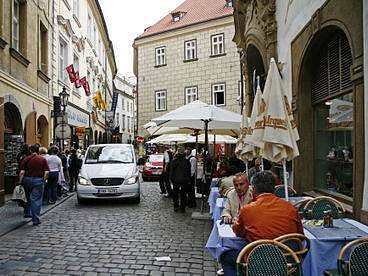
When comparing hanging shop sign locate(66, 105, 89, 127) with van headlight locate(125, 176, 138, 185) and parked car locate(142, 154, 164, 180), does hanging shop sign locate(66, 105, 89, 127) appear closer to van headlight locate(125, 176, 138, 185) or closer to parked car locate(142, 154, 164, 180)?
parked car locate(142, 154, 164, 180)

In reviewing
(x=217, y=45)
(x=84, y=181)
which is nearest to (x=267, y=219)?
(x=84, y=181)

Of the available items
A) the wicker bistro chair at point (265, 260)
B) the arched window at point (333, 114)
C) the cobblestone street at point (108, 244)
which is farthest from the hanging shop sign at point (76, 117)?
the wicker bistro chair at point (265, 260)

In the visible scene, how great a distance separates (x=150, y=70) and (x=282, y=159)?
34.1 metres

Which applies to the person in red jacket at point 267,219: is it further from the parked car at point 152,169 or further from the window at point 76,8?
the window at point 76,8

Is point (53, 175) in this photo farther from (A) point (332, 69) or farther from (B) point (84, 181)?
(A) point (332, 69)

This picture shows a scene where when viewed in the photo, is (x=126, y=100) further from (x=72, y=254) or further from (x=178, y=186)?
(x=72, y=254)

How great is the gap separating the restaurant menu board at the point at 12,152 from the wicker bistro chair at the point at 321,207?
10.1 metres

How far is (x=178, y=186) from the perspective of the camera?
11281mm

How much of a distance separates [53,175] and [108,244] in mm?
5472

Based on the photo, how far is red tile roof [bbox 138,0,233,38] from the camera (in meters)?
35.7

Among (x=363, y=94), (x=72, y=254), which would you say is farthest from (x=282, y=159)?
(x=72, y=254)

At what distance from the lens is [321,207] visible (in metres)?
5.95

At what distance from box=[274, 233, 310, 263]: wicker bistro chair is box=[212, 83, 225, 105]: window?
99.6 ft

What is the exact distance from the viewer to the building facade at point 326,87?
6.30 metres
